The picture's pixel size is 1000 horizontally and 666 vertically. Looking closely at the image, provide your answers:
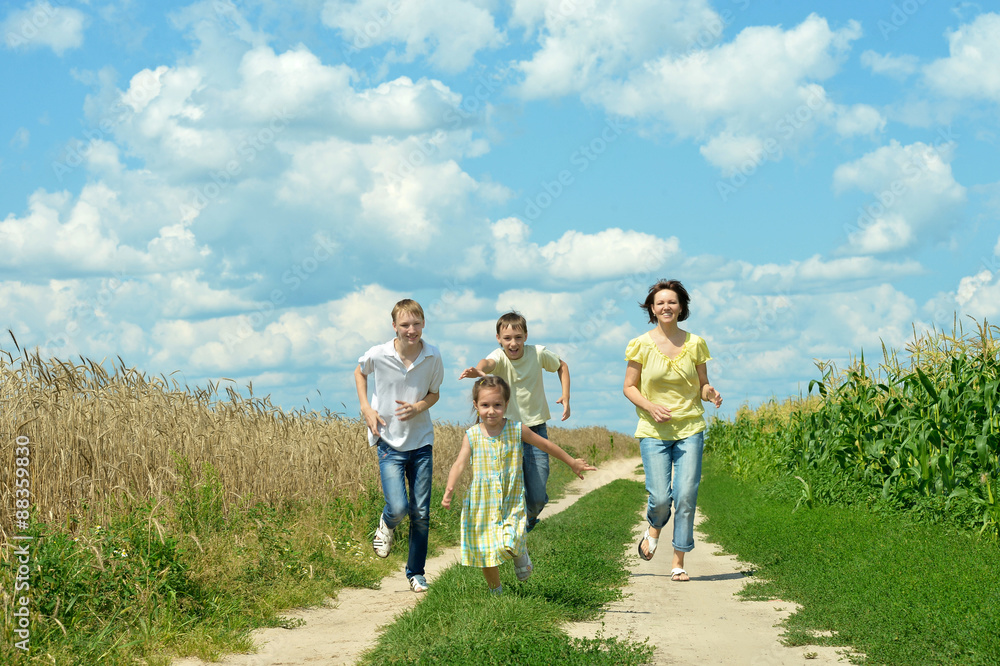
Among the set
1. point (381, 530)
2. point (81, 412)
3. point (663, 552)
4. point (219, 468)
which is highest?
point (81, 412)

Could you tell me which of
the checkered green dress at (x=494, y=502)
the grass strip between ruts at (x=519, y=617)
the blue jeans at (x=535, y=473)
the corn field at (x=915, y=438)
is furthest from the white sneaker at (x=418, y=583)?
the corn field at (x=915, y=438)

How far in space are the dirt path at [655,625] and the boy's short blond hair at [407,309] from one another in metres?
2.49

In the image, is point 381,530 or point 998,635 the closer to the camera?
point 998,635

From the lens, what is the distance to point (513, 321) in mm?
7629

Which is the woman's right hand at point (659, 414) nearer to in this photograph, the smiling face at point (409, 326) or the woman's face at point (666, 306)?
the woman's face at point (666, 306)

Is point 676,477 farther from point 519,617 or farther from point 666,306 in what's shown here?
point 519,617

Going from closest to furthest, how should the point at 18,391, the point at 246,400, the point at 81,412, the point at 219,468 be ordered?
the point at 81,412 < the point at 18,391 < the point at 219,468 < the point at 246,400

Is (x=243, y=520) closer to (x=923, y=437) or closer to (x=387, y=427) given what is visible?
(x=387, y=427)

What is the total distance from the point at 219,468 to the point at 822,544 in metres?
6.53

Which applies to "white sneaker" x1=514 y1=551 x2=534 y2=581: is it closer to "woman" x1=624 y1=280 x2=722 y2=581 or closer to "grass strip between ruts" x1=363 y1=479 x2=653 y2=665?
"grass strip between ruts" x1=363 y1=479 x2=653 y2=665

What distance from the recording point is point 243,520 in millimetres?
8383

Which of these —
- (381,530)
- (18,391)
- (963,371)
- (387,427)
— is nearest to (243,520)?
(381,530)

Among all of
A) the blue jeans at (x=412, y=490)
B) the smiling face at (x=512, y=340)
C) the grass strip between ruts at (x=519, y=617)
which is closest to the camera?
the grass strip between ruts at (x=519, y=617)

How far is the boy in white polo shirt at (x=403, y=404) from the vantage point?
7320 millimetres
